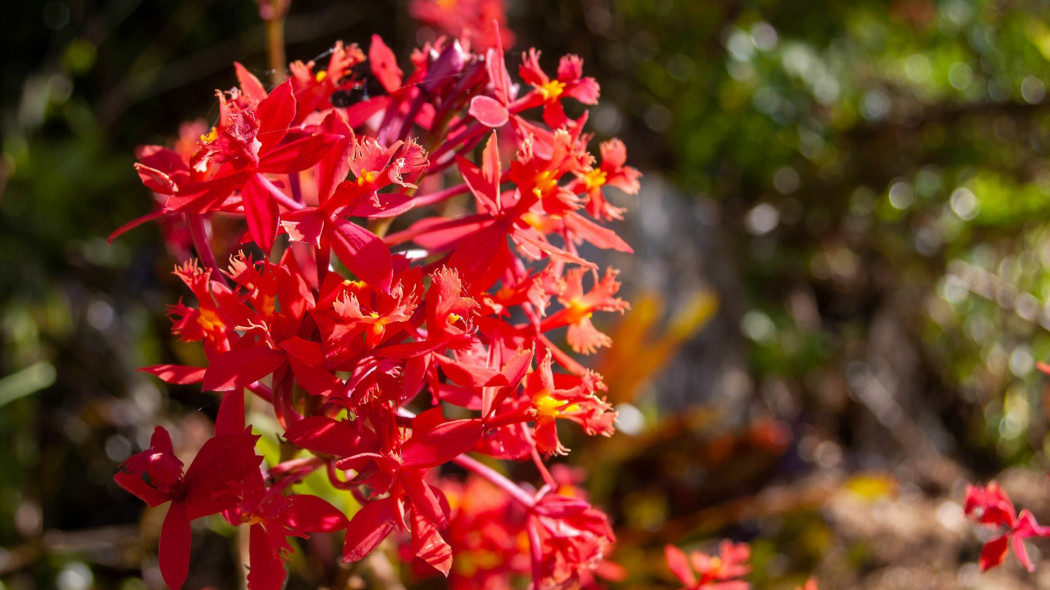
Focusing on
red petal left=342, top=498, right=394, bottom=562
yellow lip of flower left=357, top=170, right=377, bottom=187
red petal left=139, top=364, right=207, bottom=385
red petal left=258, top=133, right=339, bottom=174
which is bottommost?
red petal left=342, top=498, right=394, bottom=562

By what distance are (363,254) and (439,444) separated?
5.1 inches

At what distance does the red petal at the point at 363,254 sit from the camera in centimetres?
48

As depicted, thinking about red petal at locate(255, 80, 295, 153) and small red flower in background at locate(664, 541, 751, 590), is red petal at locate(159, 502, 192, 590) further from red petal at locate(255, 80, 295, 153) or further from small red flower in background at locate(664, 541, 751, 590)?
small red flower in background at locate(664, 541, 751, 590)

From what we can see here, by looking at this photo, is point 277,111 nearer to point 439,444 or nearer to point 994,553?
point 439,444

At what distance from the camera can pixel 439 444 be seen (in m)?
0.49

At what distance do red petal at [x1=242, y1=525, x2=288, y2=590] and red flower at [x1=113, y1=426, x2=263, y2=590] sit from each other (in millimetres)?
30

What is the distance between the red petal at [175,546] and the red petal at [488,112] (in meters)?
0.32

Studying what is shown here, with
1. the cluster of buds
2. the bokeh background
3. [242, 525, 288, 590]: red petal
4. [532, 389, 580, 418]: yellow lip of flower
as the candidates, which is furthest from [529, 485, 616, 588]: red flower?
the bokeh background

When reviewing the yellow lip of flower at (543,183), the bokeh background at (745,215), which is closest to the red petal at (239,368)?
the yellow lip of flower at (543,183)

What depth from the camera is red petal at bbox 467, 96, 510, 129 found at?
550 millimetres

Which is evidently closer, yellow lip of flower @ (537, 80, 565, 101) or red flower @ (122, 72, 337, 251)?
red flower @ (122, 72, 337, 251)

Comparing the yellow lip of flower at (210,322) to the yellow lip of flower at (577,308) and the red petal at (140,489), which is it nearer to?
the red petal at (140,489)

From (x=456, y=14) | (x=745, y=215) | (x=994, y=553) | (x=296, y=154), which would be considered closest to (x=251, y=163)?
(x=296, y=154)

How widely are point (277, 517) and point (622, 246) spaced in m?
0.32
